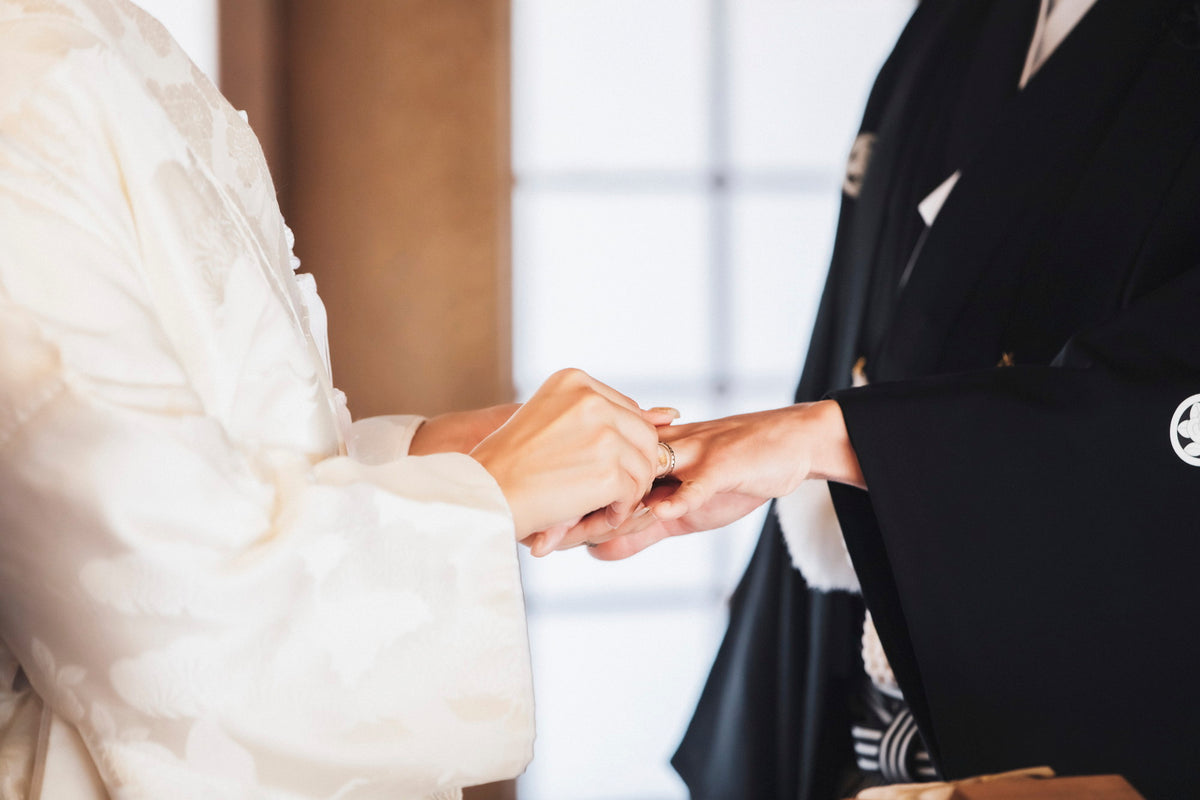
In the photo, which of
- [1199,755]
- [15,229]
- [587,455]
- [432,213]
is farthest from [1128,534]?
[432,213]

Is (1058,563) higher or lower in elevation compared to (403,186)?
lower

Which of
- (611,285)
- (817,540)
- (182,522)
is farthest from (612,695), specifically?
(182,522)

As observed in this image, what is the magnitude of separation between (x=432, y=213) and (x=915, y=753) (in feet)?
4.50

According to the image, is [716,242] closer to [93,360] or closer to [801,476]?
[801,476]

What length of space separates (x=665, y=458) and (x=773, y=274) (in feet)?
4.50

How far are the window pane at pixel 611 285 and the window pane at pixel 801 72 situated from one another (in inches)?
8.7

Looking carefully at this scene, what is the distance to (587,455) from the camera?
0.66 meters

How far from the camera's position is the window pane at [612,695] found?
2115 mm

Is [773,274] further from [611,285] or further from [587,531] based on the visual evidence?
[587,531]

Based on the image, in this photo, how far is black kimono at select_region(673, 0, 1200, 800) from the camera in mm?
815

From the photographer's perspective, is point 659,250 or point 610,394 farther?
point 659,250

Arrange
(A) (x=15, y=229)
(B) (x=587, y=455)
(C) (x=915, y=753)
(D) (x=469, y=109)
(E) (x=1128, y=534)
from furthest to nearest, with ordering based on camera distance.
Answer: (D) (x=469, y=109), (C) (x=915, y=753), (E) (x=1128, y=534), (B) (x=587, y=455), (A) (x=15, y=229)

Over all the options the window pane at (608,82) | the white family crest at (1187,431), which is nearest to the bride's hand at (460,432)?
the white family crest at (1187,431)

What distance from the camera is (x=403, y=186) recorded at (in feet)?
6.36
